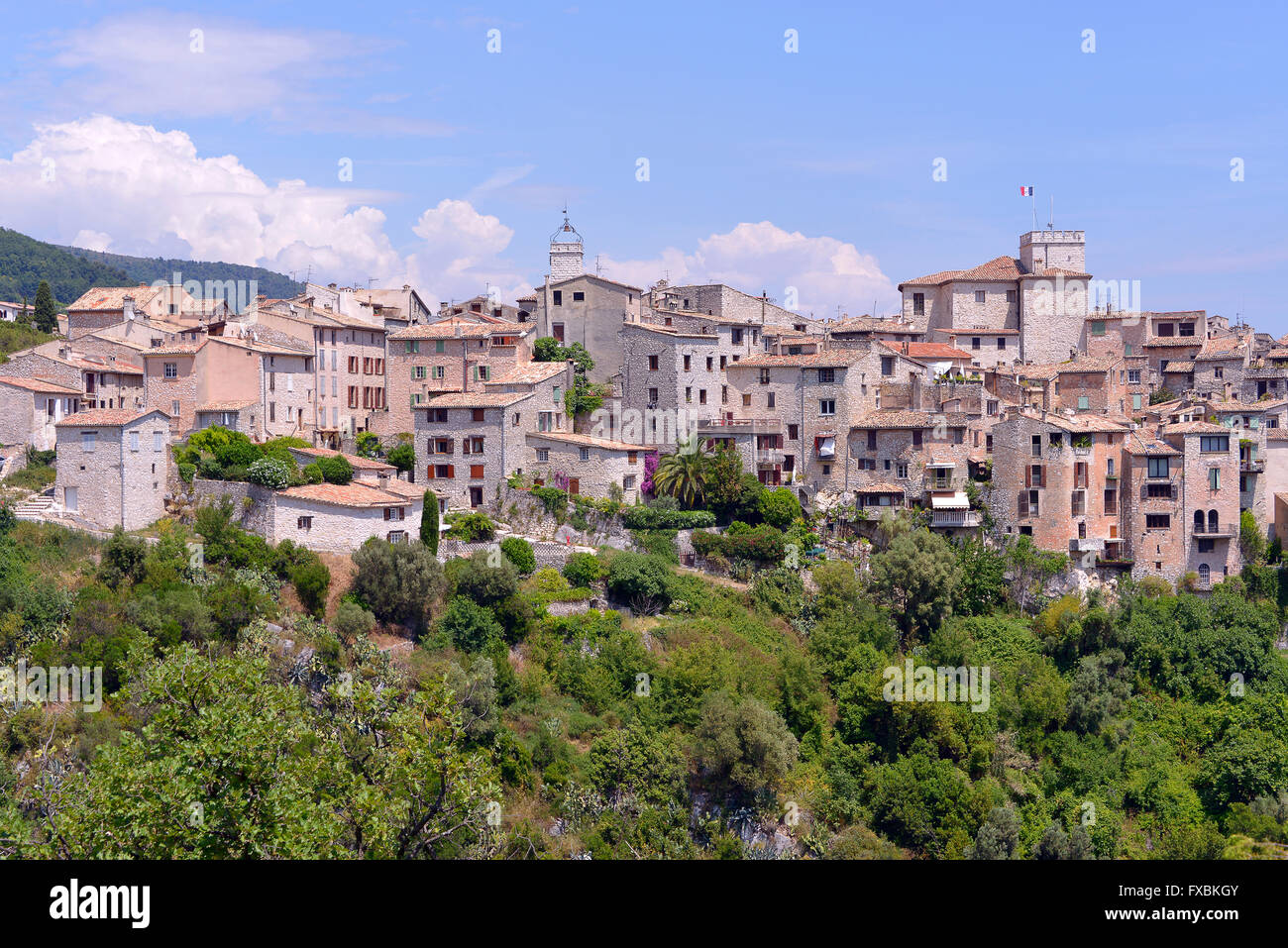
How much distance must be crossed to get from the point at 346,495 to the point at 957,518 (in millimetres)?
25564

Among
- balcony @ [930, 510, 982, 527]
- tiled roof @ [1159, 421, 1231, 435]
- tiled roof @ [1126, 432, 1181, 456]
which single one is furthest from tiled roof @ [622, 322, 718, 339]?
tiled roof @ [1159, 421, 1231, 435]

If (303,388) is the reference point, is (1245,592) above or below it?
below

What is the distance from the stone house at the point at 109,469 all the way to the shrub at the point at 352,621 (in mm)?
9782

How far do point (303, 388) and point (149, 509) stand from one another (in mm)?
13548

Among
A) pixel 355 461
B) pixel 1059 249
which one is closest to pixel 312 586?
pixel 355 461

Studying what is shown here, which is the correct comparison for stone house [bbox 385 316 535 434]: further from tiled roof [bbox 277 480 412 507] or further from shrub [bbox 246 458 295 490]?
shrub [bbox 246 458 295 490]

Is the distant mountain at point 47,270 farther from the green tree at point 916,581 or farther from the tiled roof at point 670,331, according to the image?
the green tree at point 916,581

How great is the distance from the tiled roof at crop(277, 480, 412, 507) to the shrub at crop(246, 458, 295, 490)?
1.48 ft

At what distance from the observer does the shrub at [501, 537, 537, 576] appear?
4856 cm

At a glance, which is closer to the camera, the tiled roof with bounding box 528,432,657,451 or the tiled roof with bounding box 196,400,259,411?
the tiled roof with bounding box 528,432,657,451

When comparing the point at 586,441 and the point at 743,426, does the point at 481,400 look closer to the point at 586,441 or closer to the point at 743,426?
the point at 586,441
